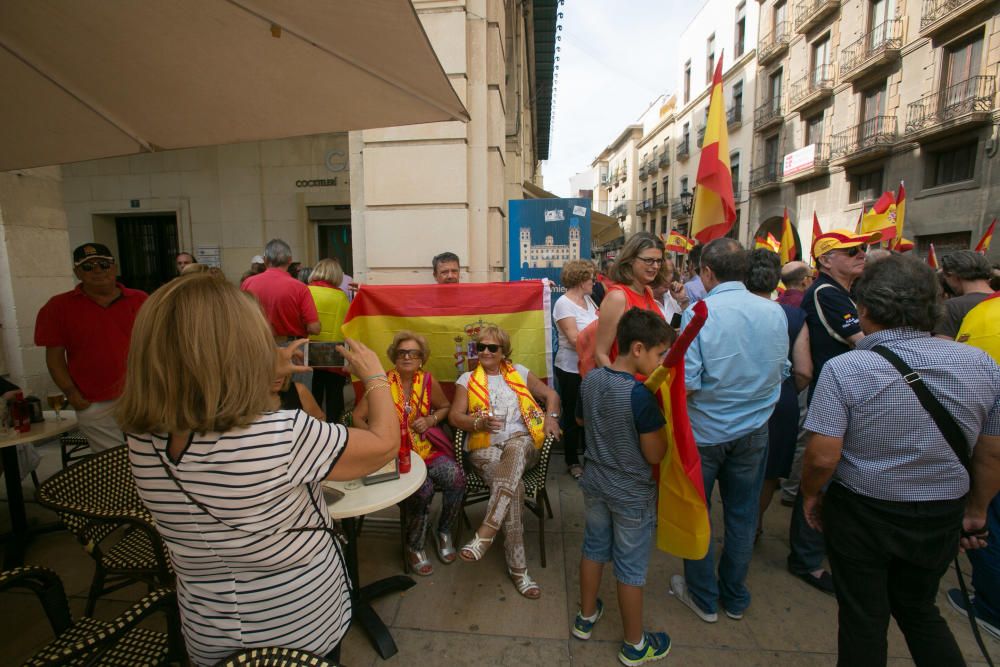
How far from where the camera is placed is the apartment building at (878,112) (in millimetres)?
13938

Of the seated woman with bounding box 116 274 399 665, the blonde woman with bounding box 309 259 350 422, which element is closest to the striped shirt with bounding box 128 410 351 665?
the seated woman with bounding box 116 274 399 665

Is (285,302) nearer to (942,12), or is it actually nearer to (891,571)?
(891,571)

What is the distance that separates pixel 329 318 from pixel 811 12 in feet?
87.7

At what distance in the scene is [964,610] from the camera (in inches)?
100

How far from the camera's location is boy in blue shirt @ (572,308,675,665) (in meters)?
2.02

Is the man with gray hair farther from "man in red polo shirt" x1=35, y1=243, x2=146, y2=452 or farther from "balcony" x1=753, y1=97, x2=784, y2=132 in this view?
"balcony" x1=753, y1=97, x2=784, y2=132

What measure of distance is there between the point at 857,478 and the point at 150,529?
3060 mm

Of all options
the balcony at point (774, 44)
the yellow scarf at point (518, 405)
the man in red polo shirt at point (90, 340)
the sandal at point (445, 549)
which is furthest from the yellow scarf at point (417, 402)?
the balcony at point (774, 44)

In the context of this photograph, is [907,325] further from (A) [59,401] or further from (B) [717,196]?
(A) [59,401]

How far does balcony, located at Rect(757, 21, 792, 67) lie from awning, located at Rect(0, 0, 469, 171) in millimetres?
27851

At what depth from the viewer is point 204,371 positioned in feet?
3.88

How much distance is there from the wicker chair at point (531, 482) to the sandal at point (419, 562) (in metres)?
0.40

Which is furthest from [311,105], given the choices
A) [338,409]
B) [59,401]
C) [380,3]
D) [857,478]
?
[857,478]

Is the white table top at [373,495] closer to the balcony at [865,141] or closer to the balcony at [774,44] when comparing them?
the balcony at [865,141]
